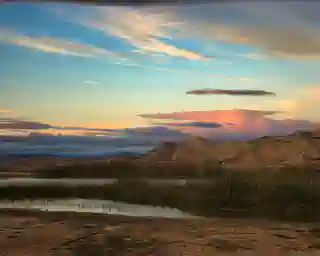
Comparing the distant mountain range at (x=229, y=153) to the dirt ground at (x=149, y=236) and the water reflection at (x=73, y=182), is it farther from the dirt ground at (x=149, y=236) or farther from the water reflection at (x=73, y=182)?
the dirt ground at (x=149, y=236)

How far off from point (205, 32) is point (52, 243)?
94cm

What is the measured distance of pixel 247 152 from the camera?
153 cm

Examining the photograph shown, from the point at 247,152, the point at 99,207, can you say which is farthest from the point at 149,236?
the point at 247,152

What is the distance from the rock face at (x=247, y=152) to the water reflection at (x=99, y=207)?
0.59 ft

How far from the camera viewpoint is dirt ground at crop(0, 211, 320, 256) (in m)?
1.46

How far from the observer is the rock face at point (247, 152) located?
1.51 m

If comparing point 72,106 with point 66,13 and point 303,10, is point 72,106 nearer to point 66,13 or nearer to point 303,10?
point 66,13

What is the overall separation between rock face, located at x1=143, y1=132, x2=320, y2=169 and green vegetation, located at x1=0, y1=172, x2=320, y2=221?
0.05 meters

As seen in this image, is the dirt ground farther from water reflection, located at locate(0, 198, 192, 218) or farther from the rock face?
the rock face

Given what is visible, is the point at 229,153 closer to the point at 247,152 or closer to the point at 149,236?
the point at 247,152

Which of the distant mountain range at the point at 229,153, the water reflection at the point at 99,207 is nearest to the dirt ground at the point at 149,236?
the water reflection at the point at 99,207

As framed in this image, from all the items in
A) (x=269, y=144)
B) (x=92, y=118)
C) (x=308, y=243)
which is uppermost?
(x=92, y=118)

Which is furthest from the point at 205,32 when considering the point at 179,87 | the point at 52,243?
the point at 52,243

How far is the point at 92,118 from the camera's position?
1558 millimetres
